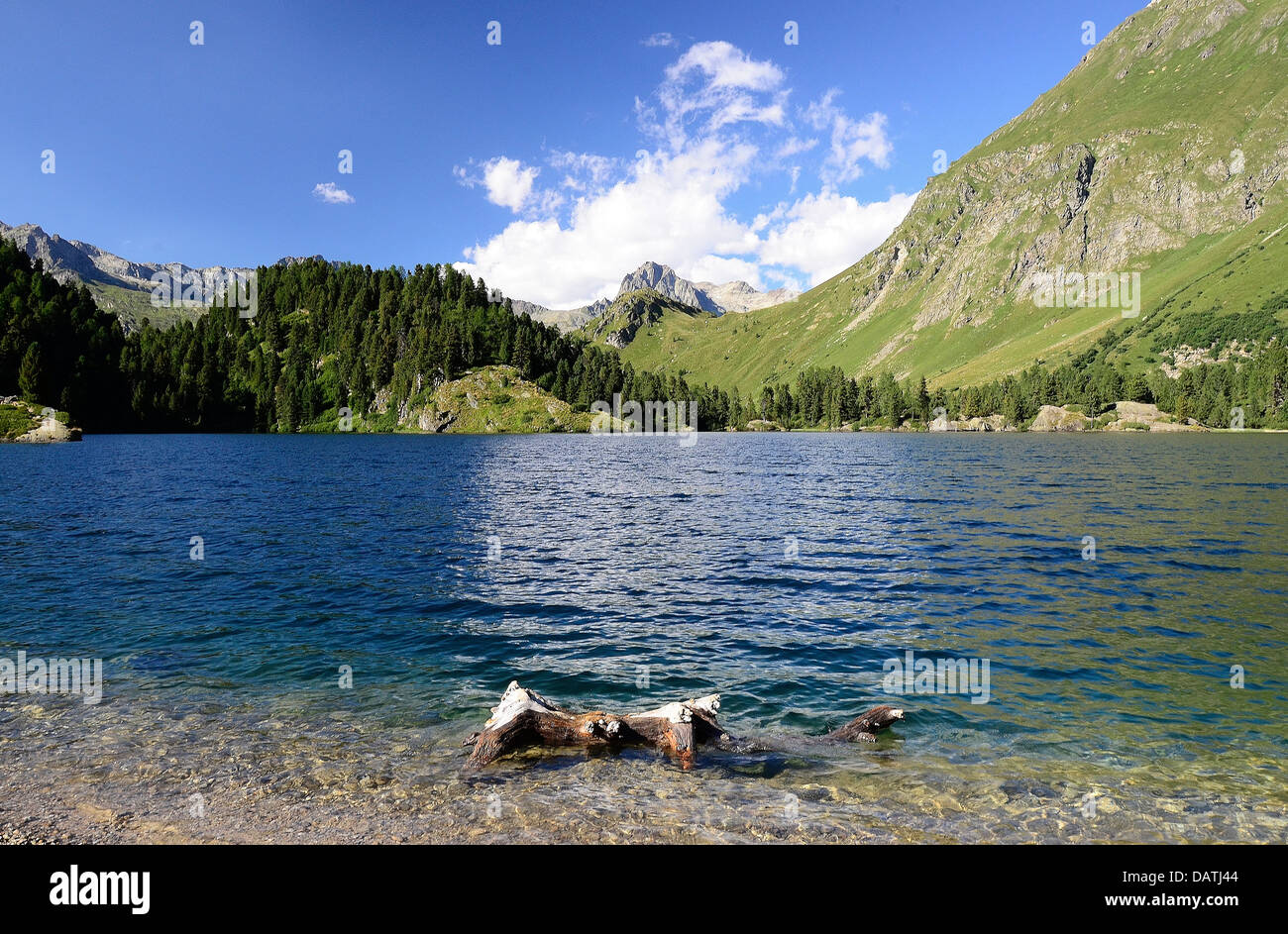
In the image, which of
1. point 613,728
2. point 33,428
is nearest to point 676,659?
point 613,728

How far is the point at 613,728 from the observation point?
15.0 meters

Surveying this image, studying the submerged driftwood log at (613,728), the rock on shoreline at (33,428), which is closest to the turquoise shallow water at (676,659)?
the submerged driftwood log at (613,728)

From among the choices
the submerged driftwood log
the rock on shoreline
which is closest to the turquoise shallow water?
the submerged driftwood log

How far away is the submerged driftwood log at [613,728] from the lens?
1458 cm

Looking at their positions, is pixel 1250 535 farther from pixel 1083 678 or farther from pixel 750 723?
pixel 750 723

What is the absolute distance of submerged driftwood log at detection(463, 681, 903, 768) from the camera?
1458 cm

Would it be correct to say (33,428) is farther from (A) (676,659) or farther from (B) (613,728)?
(B) (613,728)

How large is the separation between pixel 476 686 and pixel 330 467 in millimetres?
99191

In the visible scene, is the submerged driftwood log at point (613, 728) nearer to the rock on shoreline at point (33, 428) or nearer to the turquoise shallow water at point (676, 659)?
the turquoise shallow water at point (676, 659)

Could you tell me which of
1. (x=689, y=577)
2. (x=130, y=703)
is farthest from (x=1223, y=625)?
(x=130, y=703)

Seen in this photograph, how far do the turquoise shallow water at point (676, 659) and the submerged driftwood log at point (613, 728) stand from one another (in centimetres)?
56

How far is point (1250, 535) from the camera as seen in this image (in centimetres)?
4144

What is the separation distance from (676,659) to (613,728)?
21.8 feet
